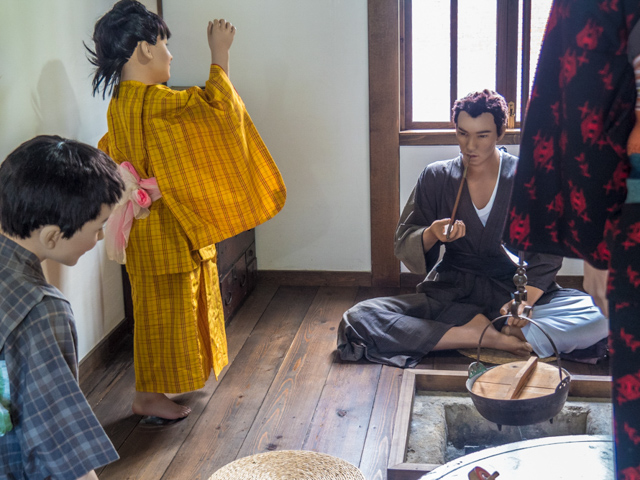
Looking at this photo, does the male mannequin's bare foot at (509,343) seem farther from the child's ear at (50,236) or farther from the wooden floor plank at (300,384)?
the child's ear at (50,236)

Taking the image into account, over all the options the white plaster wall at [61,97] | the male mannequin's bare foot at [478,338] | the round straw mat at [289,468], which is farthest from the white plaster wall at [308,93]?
the round straw mat at [289,468]

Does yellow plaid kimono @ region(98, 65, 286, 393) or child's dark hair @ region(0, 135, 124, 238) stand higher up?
child's dark hair @ region(0, 135, 124, 238)

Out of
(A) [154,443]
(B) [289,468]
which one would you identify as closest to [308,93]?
(A) [154,443]

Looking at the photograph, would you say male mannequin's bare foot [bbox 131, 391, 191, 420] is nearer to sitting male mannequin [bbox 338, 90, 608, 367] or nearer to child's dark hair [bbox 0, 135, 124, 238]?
sitting male mannequin [bbox 338, 90, 608, 367]

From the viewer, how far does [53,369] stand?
136 cm

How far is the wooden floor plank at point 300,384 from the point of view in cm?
258

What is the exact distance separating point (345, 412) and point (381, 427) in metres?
0.18

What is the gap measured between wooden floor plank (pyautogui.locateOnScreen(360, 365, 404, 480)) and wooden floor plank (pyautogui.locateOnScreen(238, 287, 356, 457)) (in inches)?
9.2

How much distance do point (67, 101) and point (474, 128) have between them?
1657mm

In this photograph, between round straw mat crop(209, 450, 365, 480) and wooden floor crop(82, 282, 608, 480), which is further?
wooden floor crop(82, 282, 608, 480)

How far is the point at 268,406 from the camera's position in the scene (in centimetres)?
283

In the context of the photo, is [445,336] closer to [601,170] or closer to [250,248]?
[250,248]

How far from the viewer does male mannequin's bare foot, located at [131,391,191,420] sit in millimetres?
2742

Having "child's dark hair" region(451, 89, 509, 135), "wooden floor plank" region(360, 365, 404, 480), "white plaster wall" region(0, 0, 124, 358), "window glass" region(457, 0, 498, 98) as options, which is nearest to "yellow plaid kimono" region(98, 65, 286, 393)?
"white plaster wall" region(0, 0, 124, 358)
